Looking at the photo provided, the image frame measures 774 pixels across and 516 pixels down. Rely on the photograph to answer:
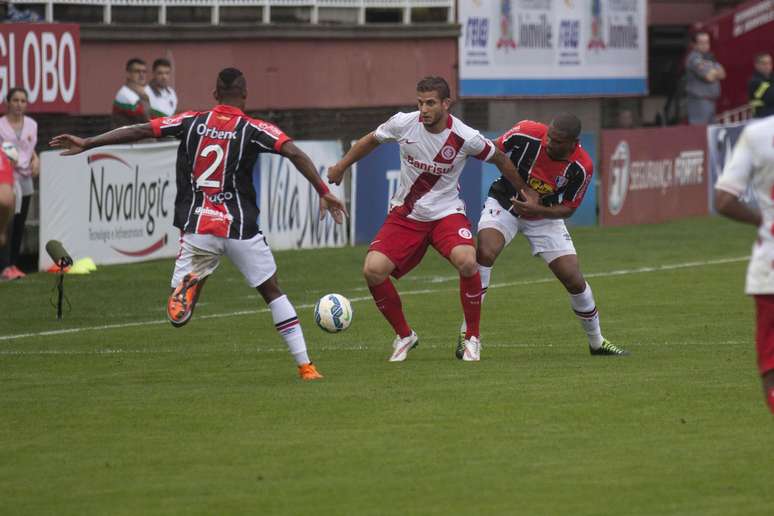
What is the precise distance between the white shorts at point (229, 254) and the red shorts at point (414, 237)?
Result: 4.46ft

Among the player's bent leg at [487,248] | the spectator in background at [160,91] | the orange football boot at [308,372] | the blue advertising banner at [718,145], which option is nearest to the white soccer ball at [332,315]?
the orange football boot at [308,372]

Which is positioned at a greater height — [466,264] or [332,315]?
[466,264]

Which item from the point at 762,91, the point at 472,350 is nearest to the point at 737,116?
the point at 762,91

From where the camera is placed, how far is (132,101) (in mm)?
21203

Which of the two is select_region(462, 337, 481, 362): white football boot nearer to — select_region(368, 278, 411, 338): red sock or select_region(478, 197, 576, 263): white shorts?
select_region(368, 278, 411, 338): red sock

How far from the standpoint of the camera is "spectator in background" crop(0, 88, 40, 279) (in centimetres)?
1928

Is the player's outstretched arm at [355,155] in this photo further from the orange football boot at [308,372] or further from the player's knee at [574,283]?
the player's knee at [574,283]

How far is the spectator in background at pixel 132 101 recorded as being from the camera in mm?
21172

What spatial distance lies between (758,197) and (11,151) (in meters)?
12.2

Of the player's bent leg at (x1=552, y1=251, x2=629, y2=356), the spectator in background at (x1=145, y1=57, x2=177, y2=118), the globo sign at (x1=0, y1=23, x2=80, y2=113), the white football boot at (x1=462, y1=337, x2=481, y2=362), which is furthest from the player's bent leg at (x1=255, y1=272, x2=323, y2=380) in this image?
the globo sign at (x1=0, y1=23, x2=80, y2=113)

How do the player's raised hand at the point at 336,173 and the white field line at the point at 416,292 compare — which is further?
the white field line at the point at 416,292

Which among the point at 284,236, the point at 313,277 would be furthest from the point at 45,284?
the point at 284,236

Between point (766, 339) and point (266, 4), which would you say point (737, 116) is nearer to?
point (266, 4)

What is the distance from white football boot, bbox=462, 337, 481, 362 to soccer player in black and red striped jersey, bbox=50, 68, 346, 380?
1513 mm
